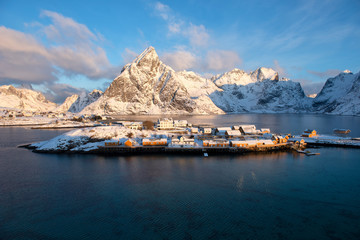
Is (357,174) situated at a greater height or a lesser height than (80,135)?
lesser

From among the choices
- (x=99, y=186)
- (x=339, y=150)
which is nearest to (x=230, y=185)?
(x=99, y=186)

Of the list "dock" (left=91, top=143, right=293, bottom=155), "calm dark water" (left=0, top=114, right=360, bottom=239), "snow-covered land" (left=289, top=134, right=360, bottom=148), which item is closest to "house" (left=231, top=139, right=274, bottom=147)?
"dock" (left=91, top=143, right=293, bottom=155)

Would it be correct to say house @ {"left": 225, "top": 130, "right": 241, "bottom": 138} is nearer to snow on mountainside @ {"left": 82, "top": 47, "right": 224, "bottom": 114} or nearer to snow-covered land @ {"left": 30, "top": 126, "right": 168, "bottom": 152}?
snow-covered land @ {"left": 30, "top": 126, "right": 168, "bottom": 152}

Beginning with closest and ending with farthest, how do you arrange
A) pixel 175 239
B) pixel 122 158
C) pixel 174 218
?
1. pixel 175 239
2. pixel 174 218
3. pixel 122 158

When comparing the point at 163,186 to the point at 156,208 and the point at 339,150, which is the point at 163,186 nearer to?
the point at 156,208

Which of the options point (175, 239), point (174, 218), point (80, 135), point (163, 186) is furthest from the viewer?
point (80, 135)

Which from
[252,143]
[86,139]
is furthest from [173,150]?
[86,139]

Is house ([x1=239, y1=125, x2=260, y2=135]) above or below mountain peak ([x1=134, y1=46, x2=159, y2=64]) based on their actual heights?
below
